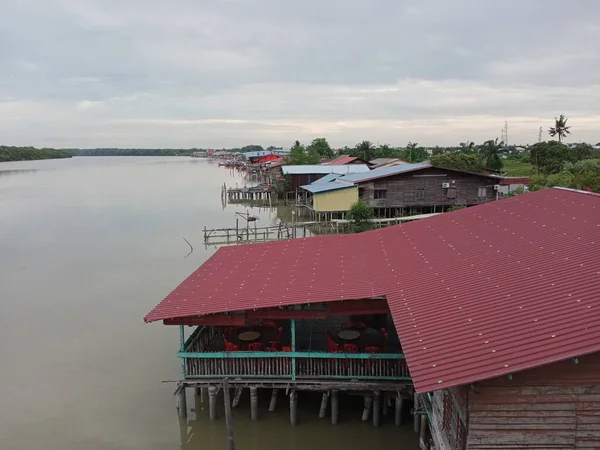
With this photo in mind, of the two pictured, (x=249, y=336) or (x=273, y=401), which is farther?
(x=249, y=336)

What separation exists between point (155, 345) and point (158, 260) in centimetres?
1375

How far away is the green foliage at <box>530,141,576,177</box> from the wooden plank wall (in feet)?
189

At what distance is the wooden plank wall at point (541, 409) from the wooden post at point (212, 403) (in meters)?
7.24

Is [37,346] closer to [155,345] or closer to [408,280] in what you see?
[155,345]

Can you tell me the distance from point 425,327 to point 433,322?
8.3 inches

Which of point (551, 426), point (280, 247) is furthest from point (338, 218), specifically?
point (551, 426)

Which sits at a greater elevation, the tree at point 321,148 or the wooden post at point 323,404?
the tree at point 321,148

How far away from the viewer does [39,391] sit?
48.2ft

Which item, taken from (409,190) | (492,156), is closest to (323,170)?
(409,190)

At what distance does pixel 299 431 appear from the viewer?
12.5 meters

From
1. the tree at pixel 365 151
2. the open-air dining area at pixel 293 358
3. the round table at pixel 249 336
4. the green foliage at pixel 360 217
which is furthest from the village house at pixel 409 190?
the tree at pixel 365 151

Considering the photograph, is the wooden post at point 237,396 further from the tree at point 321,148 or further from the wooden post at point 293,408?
the tree at point 321,148

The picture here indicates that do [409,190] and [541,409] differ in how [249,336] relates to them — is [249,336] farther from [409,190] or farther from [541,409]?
[409,190]

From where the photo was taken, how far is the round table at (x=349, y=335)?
13.1m
